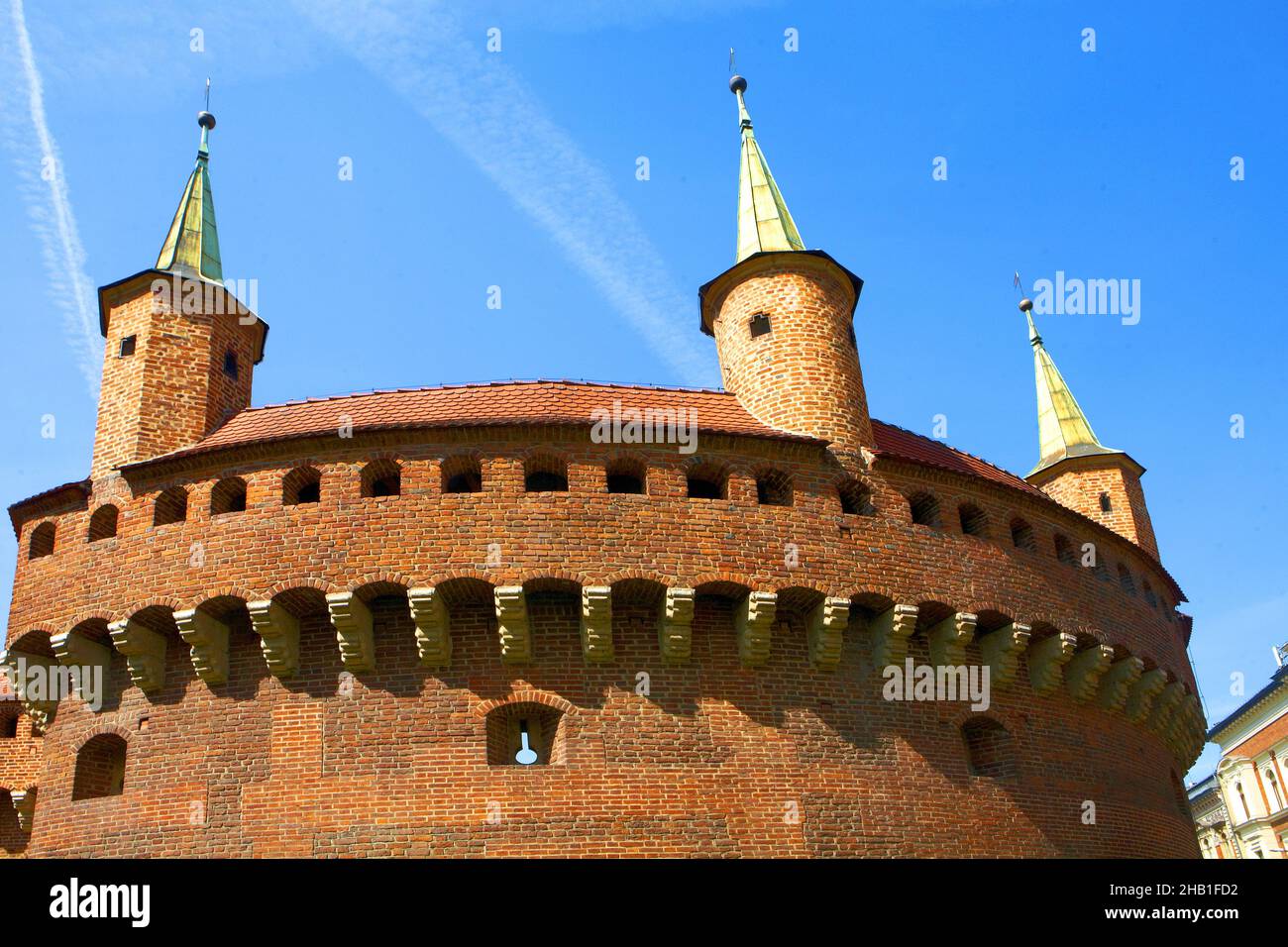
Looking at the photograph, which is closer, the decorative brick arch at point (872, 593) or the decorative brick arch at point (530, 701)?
the decorative brick arch at point (530, 701)

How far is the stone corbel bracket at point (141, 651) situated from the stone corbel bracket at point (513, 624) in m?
4.60

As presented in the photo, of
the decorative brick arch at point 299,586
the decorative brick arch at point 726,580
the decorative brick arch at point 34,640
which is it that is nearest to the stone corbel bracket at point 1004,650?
the decorative brick arch at point 726,580

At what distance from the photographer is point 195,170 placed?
21.1 m

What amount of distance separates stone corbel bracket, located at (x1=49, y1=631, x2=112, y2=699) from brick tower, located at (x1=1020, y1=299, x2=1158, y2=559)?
59.2ft

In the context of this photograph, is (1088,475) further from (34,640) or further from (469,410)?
(34,640)

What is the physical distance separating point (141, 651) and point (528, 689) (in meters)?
5.13

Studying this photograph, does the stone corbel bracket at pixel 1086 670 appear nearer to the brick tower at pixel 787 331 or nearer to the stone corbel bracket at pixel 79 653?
the brick tower at pixel 787 331

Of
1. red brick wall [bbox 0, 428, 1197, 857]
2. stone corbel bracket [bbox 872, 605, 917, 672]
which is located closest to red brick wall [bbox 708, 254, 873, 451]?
red brick wall [bbox 0, 428, 1197, 857]

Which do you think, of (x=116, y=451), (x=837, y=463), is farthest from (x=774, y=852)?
(x=116, y=451)

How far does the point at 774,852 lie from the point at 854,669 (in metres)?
2.82

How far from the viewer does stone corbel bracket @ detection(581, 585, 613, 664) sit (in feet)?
46.8

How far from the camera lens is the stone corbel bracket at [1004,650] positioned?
53.6ft

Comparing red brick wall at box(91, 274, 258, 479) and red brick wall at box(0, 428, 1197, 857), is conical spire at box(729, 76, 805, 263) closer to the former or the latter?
red brick wall at box(0, 428, 1197, 857)
